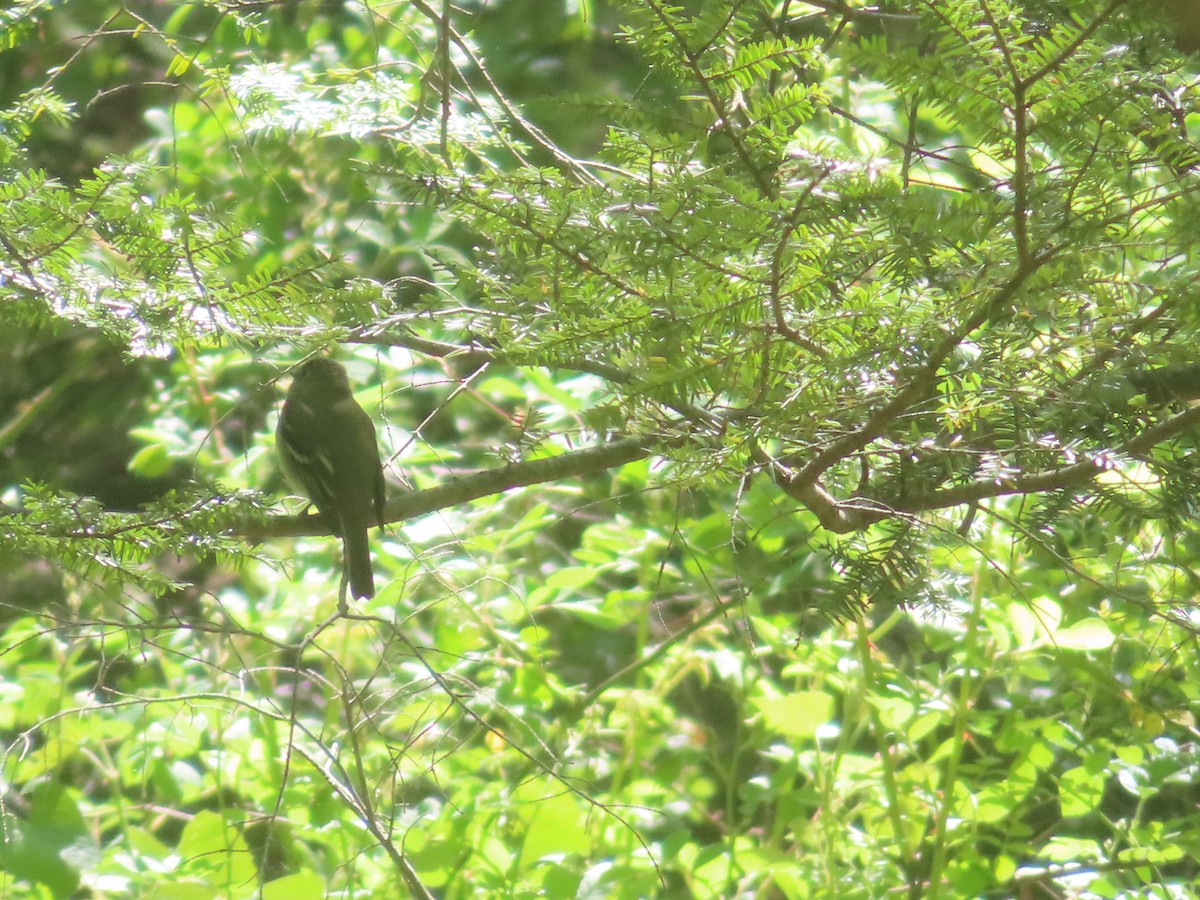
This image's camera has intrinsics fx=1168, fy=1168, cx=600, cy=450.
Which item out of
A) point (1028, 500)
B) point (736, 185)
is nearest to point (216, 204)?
point (736, 185)

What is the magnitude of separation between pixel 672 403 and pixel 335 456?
2259 mm

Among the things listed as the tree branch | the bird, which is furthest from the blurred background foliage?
the bird

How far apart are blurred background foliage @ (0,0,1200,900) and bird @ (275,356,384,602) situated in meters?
0.14

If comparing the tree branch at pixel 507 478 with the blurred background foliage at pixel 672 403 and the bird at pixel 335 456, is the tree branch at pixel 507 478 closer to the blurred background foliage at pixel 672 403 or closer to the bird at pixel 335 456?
the blurred background foliage at pixel 672 403

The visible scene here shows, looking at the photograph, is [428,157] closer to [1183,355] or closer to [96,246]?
[96,246]

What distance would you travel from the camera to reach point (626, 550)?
3.24m

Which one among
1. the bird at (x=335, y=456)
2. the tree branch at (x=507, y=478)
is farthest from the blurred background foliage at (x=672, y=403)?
the bird at (x=335, y=456)

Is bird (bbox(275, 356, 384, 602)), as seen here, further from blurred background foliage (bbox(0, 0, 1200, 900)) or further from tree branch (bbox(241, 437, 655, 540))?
tree branch (bbox(241, 437, 655, 540))

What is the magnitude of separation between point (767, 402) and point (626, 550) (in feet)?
6.12

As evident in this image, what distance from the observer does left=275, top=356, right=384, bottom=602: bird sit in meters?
3.11

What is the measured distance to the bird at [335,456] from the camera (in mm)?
3109

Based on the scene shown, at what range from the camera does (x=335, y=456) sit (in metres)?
3.51

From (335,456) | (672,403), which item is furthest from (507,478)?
(335,456)

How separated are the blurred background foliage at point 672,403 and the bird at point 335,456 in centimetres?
14
